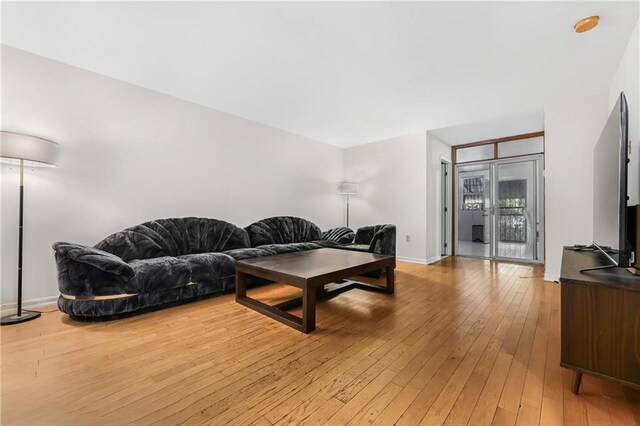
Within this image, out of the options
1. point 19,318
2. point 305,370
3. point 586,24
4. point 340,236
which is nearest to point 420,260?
point 340,236

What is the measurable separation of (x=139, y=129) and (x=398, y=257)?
474 cm

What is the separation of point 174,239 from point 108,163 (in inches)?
43.6

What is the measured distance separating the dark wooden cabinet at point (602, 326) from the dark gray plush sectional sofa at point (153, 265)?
9.22ft

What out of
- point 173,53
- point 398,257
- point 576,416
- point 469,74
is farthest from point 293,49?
point 398,257

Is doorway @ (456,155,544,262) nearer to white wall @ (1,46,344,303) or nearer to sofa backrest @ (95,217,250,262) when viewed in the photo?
white wall @ (1,46,344,303)

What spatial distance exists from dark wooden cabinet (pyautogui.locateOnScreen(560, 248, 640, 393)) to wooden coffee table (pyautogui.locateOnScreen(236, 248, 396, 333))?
1438mm

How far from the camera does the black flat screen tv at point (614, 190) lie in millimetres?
1402

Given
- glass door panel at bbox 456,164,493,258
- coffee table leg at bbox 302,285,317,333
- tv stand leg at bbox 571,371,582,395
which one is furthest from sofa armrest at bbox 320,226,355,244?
tv stand leg at bbox 571,371,582,395

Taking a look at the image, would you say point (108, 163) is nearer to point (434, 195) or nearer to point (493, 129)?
point (434, 195)

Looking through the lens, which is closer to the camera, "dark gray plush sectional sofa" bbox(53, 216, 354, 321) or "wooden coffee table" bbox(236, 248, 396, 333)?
"wooden coffee table" bbox(236, 248, 396, 333)

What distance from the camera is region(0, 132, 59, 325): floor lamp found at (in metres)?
2.08

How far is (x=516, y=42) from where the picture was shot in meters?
2.27

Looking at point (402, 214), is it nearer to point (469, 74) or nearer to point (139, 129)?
point (469, 74)

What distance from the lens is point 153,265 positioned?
2.46 meters
